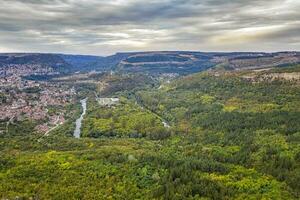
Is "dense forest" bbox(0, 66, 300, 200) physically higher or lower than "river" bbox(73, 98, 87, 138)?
higher

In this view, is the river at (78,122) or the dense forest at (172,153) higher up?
the dense forest at (172,153)

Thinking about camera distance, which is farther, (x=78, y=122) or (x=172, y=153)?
(x=78, y=122)

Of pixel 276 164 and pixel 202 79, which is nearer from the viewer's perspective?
pixel 276 164

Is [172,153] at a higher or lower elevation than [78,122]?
higher

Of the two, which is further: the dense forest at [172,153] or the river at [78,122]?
the river at [78,122]

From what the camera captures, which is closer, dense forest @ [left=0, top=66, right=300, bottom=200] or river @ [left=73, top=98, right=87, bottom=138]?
dense forest @ [left=0, top=66, right=300, bottom=200]

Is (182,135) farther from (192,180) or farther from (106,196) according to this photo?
(106,196)

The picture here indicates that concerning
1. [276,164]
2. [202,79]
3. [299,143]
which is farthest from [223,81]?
[276,164]

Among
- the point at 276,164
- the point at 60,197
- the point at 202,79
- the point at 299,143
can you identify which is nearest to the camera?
the point at 60,197
